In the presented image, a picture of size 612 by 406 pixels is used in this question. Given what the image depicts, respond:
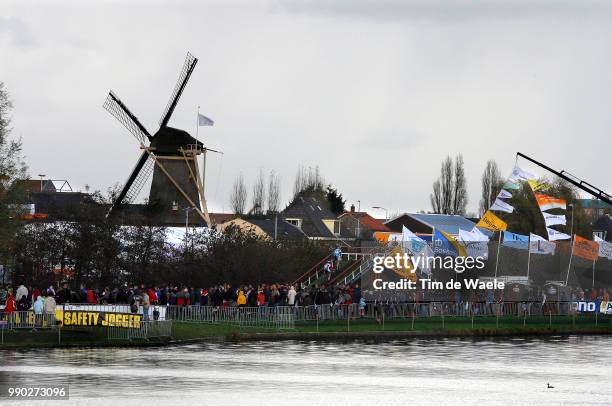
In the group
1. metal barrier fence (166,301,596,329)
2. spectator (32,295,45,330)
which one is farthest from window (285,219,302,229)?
spectator (32,295,45,330)

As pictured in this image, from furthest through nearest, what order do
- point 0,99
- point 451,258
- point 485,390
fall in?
1. point 451,258
2. point 0,99
3. point 485,390

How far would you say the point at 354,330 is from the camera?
52.9m

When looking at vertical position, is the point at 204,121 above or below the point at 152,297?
above

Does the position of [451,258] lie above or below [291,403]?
above

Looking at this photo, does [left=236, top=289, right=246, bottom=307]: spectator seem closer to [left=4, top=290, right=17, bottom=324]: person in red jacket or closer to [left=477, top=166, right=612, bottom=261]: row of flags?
[left=4, top=290, right=17, bottom=324]: person in red jacket

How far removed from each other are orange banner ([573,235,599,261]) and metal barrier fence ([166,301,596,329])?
13.6 ft

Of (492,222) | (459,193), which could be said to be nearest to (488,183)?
(459,193)

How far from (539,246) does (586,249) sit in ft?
8.58

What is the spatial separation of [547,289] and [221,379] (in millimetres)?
35927

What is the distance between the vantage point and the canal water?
28.1m

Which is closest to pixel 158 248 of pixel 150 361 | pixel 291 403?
pixel 150 361

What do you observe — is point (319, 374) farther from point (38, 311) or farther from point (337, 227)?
point (337, 227)

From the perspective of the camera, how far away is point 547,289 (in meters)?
64.6

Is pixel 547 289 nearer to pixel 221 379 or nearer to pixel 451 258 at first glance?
pixel 451 258
